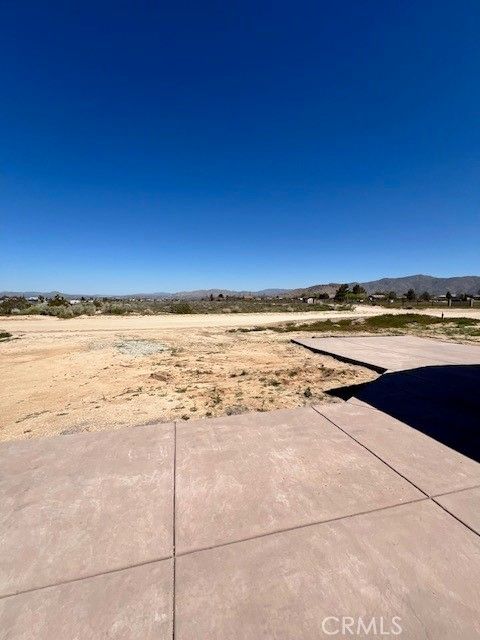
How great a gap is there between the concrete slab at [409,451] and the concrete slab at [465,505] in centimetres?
7

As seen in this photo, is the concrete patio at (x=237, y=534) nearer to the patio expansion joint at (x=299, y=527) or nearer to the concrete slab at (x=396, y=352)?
the patio expansion joint at (x=299, y=527)

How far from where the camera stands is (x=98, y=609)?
159 centimetres

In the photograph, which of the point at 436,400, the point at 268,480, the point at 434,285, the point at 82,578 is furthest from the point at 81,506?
the point at 434,285

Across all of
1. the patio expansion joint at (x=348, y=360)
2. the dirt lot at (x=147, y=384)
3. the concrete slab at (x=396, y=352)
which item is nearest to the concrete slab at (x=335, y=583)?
the dirt lot at (x=147, y=384)

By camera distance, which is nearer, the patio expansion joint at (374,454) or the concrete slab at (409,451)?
the patio expansion joint at (374,454)

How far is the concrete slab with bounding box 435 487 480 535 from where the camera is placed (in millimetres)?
2172

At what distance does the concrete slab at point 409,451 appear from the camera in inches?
104

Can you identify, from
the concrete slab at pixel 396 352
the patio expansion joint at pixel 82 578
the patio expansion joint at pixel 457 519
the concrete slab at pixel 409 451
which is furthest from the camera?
the concrete slab at pixel 396 352

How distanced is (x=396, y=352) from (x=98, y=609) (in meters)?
8.66

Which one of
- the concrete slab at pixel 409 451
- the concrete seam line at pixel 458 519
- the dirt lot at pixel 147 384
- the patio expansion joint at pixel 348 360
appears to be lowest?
the dirt lot at pixel 147 384

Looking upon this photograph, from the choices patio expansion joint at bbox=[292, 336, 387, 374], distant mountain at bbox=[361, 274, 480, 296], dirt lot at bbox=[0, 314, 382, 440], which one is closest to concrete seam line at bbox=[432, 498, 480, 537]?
dirt lot at bbox=[0, 314, 382, 440]

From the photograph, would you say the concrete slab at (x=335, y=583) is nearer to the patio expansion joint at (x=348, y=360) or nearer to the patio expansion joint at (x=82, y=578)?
the patio expansion joint at (x=82, y=578)

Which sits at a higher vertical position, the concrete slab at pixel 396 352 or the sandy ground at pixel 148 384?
the concrete slab at pixel 396 352

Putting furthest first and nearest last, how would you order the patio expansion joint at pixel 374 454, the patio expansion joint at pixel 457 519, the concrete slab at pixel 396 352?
1. the concrete slab at pixel 396 352
2. the patio expansion joint at pixel 374 454
3. the patio expansion joint at pixel 457 519
